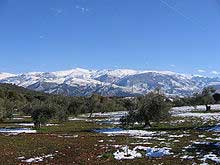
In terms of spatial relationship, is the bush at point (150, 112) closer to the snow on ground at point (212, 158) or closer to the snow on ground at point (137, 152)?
the snow on ground at point (137, 152)

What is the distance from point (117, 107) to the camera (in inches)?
7520

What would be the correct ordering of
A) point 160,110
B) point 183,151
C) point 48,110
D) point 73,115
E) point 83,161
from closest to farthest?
point 83,161
point 183,151
point 160,110
point 48,110
point 73,115

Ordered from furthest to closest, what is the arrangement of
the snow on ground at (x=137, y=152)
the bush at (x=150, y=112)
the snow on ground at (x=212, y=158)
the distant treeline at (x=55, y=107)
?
1. the distant treeline at (x=55, y=107)
2. the bush at (x=150, y=112)
3. the snow on ground at (x=137, y=152)
4. the snow on ground at (x=212, y=158)

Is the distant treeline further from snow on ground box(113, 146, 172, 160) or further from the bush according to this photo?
snow on ground box(113, 146, 172, 160)

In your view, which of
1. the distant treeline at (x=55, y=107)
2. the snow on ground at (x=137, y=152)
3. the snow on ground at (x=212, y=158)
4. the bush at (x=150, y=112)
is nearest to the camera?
the snow on ground at (x=212, y=158)

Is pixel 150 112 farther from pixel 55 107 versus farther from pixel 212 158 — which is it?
pixel 212 158

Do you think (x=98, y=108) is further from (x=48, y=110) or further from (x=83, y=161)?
(x=83, y=161)

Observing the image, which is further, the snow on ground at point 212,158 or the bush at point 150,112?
the bush at point 150,112

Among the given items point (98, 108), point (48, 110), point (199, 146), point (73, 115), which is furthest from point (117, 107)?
point (199, 146)

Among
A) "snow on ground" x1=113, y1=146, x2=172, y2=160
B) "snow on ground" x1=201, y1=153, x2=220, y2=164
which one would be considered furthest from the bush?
"snow on ground" x1=201, y1=153, x2=220, y2=164

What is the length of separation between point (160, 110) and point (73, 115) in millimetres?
80930

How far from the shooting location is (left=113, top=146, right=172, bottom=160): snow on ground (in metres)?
33.4

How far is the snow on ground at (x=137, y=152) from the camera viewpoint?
33.4 m

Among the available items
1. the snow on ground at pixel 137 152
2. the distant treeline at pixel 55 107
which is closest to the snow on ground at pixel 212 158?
the snow on ground at pixel 137 152
